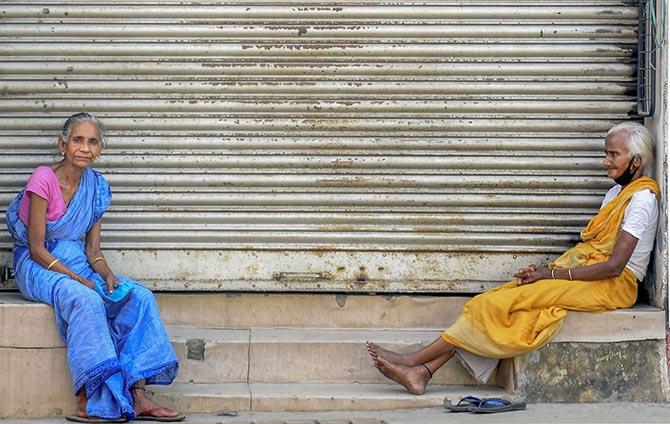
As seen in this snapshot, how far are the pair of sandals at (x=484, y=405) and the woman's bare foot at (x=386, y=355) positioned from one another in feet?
1.02

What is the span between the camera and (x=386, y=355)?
6059mm

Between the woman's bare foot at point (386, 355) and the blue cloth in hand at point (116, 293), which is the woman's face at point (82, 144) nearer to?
the blue cloth in hand at point (116, 293)

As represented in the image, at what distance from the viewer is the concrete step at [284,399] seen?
5.87 meters

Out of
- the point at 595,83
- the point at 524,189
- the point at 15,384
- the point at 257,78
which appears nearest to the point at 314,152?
the point at 257,78

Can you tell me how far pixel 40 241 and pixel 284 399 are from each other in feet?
4.72

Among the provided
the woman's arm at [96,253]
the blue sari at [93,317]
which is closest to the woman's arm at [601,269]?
the blue sari at [93,317]

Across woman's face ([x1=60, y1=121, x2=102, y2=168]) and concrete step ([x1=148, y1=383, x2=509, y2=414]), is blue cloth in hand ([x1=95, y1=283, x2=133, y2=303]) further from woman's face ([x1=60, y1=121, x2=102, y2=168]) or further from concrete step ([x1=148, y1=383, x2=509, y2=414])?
woman's face ([x1=60, y1=121, x2=102, y2=168])

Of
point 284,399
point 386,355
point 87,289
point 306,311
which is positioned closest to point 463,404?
point 386,355

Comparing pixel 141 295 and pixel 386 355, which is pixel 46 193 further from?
pixel 386 355

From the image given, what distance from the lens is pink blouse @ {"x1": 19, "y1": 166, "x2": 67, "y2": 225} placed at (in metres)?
5.89

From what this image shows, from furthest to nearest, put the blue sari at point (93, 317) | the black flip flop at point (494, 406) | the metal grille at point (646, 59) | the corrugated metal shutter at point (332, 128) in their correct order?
1. the corrugated metal shutter at point (332, 128)
2. the metal grille at point (646, 59)
3. the black flip flop at point (494, 406)
4. the blue sari at point (93, 317)

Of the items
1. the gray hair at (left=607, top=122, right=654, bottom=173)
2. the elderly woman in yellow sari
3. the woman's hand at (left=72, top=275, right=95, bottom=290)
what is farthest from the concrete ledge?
the gray hair at (left=607, top=122, right=654, bottom=173)

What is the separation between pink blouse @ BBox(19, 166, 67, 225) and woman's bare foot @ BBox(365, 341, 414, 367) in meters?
1.70

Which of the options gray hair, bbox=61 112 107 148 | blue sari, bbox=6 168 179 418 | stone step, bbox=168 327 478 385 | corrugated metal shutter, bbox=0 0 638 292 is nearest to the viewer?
blue sari, bbox=6 168 179 418
